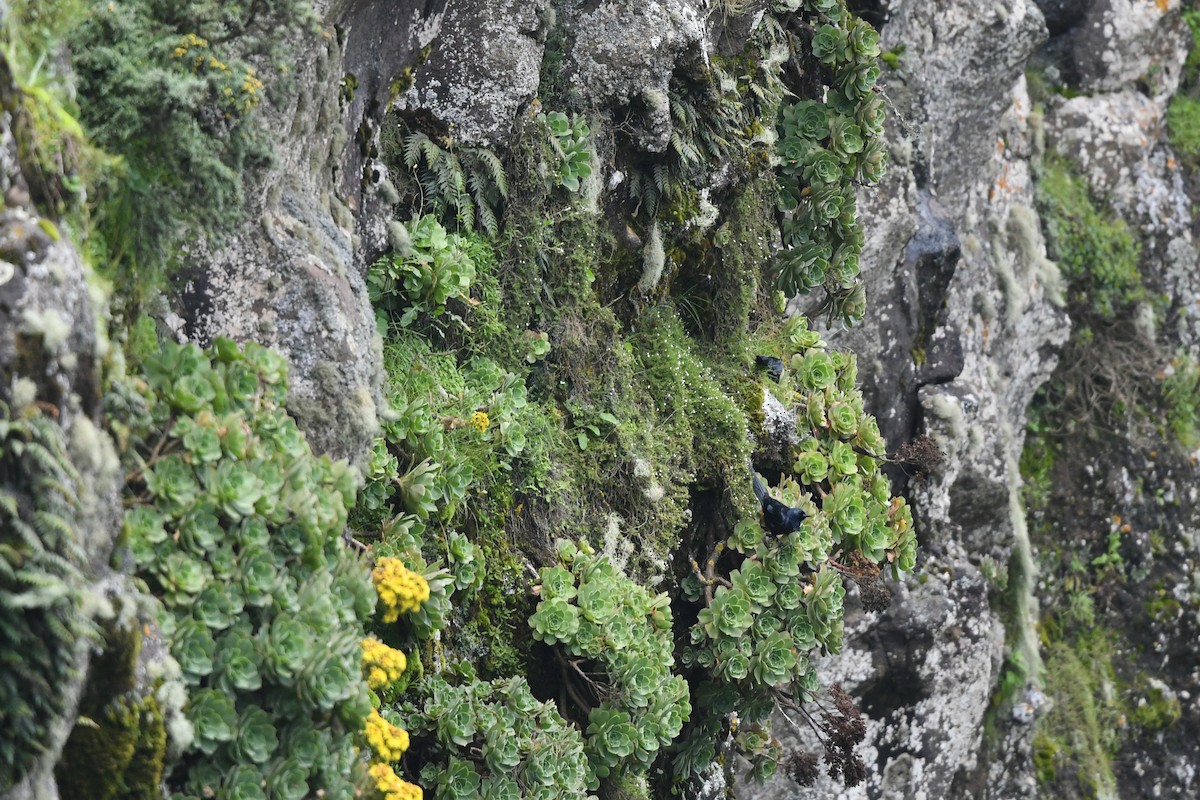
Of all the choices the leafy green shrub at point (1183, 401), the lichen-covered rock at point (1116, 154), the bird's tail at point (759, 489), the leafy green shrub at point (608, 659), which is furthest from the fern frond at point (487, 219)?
the leafy green shrub at point (1183, 401)

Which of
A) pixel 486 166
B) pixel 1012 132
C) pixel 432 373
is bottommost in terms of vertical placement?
pixel 432 373

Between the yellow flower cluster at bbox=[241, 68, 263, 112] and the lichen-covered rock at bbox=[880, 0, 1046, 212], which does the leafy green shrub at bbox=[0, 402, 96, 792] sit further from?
the lichen-covered rock at bbox=[880, 0, 1046, 212]

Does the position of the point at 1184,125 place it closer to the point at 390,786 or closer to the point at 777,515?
the point at 777,515

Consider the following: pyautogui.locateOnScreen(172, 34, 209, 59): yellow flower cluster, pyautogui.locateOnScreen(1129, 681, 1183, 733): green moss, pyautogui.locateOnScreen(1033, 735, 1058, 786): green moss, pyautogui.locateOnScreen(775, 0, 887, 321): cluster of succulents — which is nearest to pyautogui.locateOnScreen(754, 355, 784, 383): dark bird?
pyautogui.locateOnScreen(775, 0, 887, 321): cluster of succulents

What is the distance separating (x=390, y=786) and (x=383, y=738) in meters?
0.18

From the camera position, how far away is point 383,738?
430 centimetres

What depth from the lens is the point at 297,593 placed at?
12.6 ft

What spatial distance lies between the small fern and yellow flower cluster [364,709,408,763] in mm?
2530

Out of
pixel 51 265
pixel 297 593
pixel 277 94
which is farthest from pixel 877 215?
pixel 51 265

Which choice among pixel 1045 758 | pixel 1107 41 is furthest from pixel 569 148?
pixel 1107 41

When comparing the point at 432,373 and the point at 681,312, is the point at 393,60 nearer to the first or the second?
the point at 432,373

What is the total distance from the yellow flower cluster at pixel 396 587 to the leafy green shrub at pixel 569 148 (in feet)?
8.16

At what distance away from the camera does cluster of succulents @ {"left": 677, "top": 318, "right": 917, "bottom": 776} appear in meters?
6.46

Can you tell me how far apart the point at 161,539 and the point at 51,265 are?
909 millimetres
